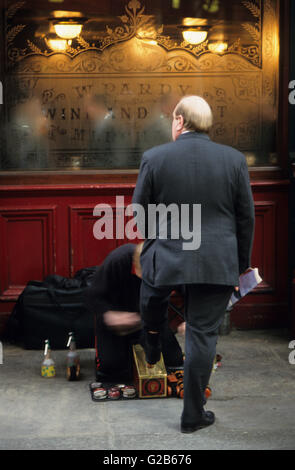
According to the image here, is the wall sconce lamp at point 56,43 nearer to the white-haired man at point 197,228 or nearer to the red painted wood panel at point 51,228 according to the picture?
the red painted wood panel at point 51,228

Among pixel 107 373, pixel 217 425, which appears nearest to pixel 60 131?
pixel 107 373

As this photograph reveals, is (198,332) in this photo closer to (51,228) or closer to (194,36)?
(51,228)

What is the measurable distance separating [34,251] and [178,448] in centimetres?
266

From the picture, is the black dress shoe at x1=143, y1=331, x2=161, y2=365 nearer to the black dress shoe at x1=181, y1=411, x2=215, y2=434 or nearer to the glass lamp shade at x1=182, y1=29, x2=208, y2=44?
the black dress shoe at x1=181, y1=411, x2=215, y2=434

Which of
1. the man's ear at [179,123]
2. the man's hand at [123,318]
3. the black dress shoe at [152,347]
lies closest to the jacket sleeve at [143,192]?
the man's ear at [179,123]

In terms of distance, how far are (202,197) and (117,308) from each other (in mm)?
1299

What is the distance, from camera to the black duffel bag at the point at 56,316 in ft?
18.7

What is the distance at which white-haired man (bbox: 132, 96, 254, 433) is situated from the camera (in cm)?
397

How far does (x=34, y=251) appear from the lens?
20.1ft

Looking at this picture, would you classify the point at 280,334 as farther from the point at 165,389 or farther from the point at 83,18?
the point at 83,18

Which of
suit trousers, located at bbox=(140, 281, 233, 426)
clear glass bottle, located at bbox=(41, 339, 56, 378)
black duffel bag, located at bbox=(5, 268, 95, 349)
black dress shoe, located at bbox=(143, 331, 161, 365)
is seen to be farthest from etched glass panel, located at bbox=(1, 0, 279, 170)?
suit trousers, located at bbox=(140, 281, 233, 426)

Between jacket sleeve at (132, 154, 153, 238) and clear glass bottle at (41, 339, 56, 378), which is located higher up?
jacket sleeve at (132, 154, 153, 238)

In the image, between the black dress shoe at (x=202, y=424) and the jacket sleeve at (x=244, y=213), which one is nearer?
the jacket sleeve at (x=244, y=213)

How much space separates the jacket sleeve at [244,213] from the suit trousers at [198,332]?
0.82 feet
